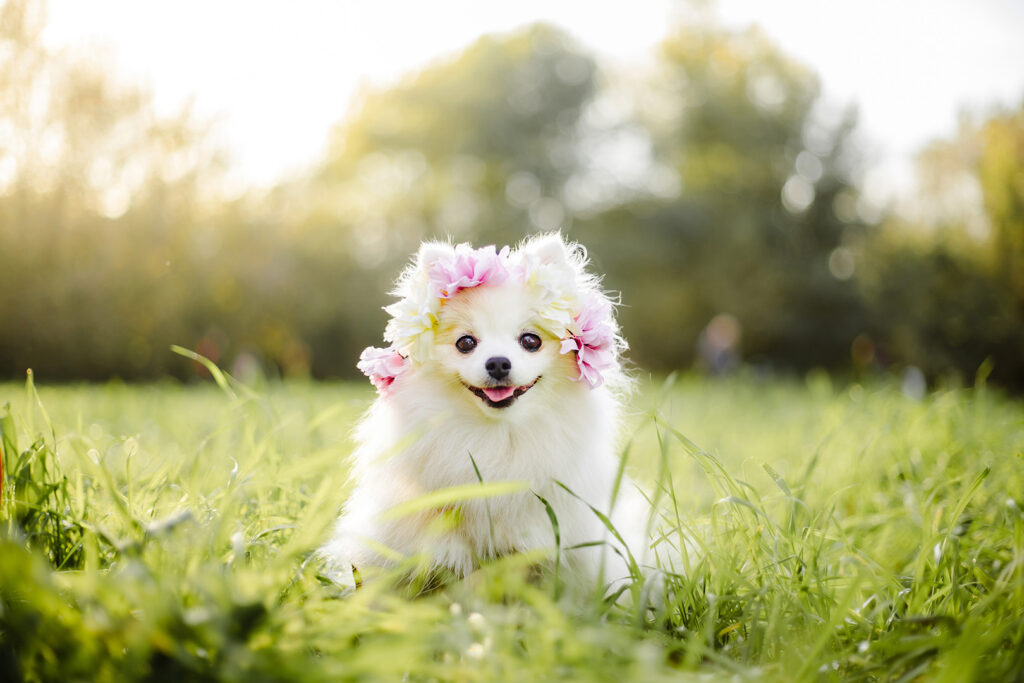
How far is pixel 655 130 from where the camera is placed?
869 inches

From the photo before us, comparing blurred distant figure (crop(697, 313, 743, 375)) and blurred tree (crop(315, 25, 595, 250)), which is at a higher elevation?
blurred tree (crop(315, 25, 595, 250))

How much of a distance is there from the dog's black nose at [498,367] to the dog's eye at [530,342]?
16 cm

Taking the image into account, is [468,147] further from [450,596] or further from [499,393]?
[450,596]

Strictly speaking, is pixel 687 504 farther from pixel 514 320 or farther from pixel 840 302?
pixel 840 302

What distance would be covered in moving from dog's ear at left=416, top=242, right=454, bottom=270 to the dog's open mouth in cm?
46

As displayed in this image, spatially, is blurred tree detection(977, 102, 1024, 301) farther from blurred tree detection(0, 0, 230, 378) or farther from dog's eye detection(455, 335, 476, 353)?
blurred tree detection(0, 0, 230, 378)

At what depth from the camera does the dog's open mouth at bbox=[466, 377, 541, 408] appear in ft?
6.67

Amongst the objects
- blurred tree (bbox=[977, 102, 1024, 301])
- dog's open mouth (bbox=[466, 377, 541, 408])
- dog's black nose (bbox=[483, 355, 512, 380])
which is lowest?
dog's open mouth (bbox=[466, 377, 541, 408])

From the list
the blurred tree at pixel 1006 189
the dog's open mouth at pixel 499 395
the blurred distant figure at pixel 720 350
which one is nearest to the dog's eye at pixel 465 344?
the dog's open mouth at pixel 499 395

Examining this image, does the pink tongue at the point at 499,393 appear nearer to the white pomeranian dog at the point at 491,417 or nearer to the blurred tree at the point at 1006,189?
the white pomeranian dog at the point at 491,417

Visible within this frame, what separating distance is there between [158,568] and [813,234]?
75.1 feet

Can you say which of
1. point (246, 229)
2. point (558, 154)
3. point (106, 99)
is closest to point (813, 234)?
point (558, 154)

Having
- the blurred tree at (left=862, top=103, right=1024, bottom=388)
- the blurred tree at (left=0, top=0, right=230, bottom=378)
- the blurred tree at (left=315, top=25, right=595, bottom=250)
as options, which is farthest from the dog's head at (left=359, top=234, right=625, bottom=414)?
the blurred tree at (left=315, top=25, right=595, bottom=250)

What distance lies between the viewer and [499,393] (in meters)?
2.04
